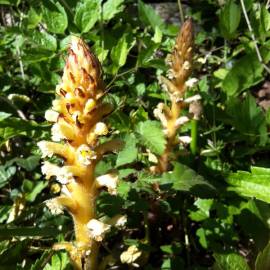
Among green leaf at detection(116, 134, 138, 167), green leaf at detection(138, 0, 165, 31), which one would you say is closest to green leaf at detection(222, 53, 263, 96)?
green leaf at detection(138, 0, 165, 31)

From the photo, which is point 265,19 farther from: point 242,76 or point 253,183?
point 253,183

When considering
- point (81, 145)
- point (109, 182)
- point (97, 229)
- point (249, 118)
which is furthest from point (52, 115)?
point (249, 118)

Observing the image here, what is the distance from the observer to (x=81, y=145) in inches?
70.4

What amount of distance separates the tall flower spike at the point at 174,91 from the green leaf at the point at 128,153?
0.37 meters

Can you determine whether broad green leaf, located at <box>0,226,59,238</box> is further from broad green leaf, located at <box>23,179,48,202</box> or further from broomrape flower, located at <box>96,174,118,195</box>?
broad green leaf, located at <box>23,179,48,202</box>

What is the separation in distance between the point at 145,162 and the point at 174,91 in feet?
1.44

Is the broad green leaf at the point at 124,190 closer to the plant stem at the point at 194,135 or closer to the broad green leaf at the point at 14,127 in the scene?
the broad green leaf at the point at 14,127

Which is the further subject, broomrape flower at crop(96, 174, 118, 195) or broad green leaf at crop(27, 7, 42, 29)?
broad green leaf at crop(27, 7, 42, 29)

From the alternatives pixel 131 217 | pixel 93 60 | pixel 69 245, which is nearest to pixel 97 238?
pixel 69 245

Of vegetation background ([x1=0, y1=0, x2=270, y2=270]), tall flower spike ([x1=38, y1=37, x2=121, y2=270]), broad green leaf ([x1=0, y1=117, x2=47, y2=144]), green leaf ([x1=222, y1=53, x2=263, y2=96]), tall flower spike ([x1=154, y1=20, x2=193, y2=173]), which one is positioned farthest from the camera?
green leaf ([x1=222, y1=53, x2=263, y2=96])

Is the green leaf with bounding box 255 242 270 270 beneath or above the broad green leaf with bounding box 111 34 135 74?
beneath

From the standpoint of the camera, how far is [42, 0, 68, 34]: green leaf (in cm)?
280

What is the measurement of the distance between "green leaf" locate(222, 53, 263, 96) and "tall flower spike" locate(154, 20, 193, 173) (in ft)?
2.04

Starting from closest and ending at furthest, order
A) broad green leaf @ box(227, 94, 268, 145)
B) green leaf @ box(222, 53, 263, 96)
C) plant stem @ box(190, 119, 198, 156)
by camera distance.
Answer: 1. broad green leaf @ box(227, 94, 268, 145)
2. plant stem @ box(190, 119, 198, 156)
3. green leaf @ box(222, 53, 263, 96)
